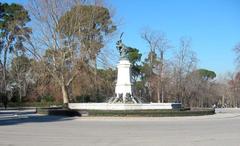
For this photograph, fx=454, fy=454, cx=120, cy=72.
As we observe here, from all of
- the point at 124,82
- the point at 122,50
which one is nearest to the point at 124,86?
the point at 124,82

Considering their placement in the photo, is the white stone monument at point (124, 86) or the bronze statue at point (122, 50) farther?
the bronze statue at point (122, 50)

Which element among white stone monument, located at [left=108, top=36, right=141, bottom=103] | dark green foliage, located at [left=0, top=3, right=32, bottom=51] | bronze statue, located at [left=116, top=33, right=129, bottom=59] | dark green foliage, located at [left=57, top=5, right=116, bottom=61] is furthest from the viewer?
dark green foliage, located at [left=0, top=3, right=32, bottom=51]

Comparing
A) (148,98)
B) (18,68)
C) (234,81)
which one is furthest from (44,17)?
(234,81)

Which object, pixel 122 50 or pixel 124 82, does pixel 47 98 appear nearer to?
pixel 122 50

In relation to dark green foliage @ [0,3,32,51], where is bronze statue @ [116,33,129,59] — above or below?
below

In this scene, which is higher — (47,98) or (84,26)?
(84,26)

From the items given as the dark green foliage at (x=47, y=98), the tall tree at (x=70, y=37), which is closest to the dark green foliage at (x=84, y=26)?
the tall tree at (x=70, y=37)

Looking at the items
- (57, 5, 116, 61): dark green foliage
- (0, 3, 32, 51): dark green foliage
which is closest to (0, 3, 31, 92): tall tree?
(0, 3, 32, 51): dark green foliage

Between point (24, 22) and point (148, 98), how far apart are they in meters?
27.0

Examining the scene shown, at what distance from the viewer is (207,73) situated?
11362 centimetres

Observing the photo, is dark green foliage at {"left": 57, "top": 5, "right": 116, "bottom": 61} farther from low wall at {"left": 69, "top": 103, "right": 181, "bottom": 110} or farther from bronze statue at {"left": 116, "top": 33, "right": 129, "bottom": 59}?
low wall at {"left": 69, "top": 103, "right": 181, "bottom": 110}

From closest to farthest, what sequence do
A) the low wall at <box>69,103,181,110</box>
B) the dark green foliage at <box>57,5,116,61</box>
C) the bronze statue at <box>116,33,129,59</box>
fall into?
the low wall at <box>69,103,181,110</box> → the bronze statue at <box>116,33,129,59</box> → the dark green foliage at <box>57,5,116,61</box>

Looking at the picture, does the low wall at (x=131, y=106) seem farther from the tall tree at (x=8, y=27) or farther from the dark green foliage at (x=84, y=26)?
the tall tree at (x=8, y=27)

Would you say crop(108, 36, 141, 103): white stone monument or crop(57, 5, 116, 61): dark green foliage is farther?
crop(57, 5, 116, 61): dark green foliage
